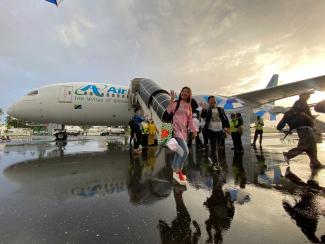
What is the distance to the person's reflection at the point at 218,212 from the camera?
2.07 meters

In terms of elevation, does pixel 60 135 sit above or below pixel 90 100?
below

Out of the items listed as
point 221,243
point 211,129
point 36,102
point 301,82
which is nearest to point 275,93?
point 301,82

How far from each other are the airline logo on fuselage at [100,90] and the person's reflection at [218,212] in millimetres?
12650

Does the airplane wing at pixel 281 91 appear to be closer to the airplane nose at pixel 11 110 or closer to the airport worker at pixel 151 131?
the airport worker at pixel 151 131

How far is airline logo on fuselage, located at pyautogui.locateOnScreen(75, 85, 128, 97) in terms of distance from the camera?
14352mm

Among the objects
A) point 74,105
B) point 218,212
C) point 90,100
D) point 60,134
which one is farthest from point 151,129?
point 218,212

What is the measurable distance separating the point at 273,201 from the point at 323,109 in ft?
7.74

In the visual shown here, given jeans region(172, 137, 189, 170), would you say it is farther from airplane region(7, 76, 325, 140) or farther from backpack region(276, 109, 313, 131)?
airplane region(7, 76, 325, 140)

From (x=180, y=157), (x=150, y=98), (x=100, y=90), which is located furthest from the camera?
(x=100, y=90)

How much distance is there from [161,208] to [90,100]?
12.8 meters

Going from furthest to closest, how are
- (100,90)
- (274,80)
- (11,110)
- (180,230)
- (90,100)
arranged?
1. (274,80)
2. (100,90)
3. (90,100)
4. (11,110)
5. (180,230)

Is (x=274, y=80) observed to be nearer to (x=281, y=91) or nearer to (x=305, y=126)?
(x=281, y=91)

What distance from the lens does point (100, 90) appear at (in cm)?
1495

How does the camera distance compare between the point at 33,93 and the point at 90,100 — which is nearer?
the point at 33,93
